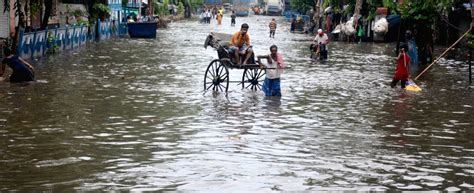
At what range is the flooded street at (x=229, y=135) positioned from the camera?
9086 mm

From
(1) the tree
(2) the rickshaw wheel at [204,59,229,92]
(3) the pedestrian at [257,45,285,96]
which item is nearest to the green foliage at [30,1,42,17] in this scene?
(2) the rickshaw wheel at [204,59,229,92]

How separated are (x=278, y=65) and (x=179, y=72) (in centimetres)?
658

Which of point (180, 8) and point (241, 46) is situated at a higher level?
point (241, 46)

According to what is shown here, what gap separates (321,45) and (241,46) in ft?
39.9

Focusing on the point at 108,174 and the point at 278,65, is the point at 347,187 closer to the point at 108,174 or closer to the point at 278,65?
the point at 108,174

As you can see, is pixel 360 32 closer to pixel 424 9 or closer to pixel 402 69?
pixel 424 9

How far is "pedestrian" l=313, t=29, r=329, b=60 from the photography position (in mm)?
30075

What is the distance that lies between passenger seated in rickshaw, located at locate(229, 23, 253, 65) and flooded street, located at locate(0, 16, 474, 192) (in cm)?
93

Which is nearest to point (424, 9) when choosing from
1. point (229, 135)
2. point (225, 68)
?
point (225, 68)

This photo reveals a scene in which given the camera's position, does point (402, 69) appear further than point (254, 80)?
Yes

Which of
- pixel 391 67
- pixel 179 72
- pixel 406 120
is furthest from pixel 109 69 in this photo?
pixel 406 120

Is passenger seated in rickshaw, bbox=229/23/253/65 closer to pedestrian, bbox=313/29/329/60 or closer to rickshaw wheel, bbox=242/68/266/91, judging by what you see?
rickshaw wheel, bbox=242/68/266/91

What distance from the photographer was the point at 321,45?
30359 mm

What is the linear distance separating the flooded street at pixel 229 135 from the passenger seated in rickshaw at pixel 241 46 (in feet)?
3.05
